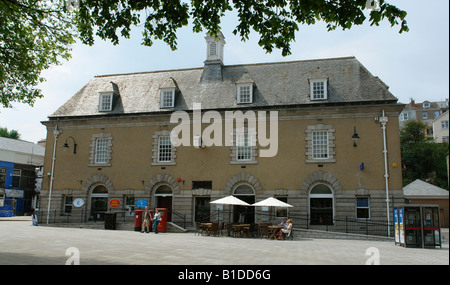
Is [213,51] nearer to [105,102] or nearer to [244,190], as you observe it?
[105,102]

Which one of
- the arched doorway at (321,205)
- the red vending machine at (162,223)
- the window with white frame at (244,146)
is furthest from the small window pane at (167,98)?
the arched doorway at (321,205)

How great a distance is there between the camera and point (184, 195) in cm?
2653

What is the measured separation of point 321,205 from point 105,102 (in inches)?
688

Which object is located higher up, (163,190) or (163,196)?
(163,190)

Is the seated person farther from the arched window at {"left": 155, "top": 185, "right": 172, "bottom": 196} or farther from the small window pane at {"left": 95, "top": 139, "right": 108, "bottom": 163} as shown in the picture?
the small window pane at {"left": 95, "top": 139, "right": 108, "bottom": 163}

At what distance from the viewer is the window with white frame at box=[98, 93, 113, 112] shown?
29667mm

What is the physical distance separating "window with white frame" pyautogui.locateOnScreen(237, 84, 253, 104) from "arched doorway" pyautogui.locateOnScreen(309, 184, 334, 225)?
7376mm

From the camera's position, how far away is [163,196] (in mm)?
27375

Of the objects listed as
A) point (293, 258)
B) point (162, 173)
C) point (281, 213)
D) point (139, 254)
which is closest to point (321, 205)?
point (281, 213)

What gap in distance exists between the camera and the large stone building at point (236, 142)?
24188mm

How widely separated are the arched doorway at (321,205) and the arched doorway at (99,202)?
Answer: 14489 millimetres

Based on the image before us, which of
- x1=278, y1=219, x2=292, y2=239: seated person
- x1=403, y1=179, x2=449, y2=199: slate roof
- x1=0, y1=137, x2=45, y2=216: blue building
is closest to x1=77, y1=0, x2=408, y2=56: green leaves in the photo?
x1=278, y1=219, x2=292, y2=239: seated person

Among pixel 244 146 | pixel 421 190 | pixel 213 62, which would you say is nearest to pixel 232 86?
pixel 213 62

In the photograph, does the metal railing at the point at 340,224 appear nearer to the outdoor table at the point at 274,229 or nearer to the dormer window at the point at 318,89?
the outdoor table at the point at 274,229
